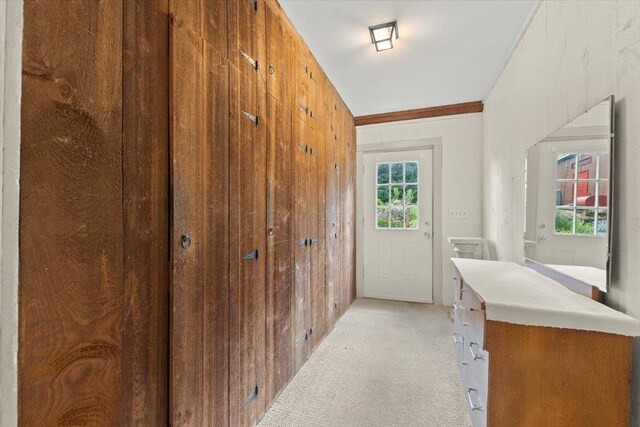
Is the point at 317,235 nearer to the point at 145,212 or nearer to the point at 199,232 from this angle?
the point at 199,232

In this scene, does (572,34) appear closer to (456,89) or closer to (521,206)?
(521,206)

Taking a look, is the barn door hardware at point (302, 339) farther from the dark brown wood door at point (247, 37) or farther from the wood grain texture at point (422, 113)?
the wood grain texture at point (422, 113)

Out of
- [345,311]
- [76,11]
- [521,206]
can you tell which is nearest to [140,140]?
[76,11]

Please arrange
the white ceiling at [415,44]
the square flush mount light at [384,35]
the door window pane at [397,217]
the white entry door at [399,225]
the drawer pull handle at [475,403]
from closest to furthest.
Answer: the drawer pull handle at [475,403], the white ceiling at [415,44], the square flush mount light at [384,35], the white entry door at [399,225], the door window pane at [397,217]

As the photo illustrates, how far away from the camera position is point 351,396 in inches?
72.9

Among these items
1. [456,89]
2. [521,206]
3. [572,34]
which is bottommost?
[521,206]

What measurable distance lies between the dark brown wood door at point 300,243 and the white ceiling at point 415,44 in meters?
0.73

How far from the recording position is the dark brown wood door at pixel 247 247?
138 centimetres

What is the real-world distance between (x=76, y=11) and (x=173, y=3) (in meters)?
0.39

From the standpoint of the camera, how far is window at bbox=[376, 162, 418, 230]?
3820 mm

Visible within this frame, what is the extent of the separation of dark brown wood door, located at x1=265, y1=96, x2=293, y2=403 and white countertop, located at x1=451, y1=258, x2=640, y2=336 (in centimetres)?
114

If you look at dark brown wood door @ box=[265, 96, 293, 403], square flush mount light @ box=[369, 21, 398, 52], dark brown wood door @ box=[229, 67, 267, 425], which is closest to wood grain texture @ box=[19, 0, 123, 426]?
dark brown wood door @ box=[229, 67, 267, 425]

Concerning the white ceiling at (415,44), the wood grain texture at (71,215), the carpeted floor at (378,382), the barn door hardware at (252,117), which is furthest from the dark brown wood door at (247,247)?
the white ceiling at (415,44)

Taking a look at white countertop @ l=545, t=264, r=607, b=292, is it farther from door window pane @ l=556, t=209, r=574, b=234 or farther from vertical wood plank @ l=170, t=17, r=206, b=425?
vertical wood plank @ l=170, t=17, r=206, b=425
